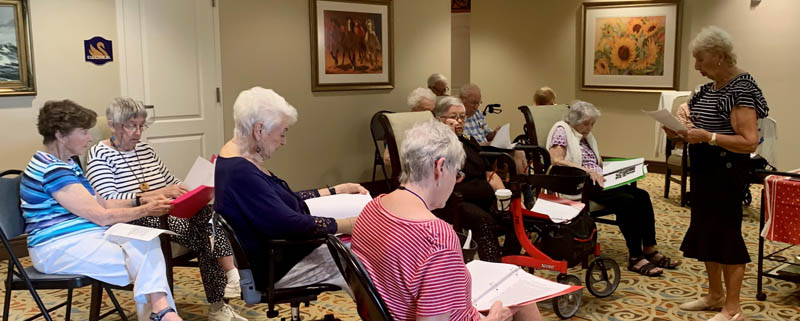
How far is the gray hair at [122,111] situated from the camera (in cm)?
363

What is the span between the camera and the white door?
5250 mm

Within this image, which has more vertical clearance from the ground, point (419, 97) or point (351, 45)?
point (351, 45)

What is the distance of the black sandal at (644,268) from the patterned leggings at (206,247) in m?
2.54

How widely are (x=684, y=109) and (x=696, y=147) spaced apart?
0.85 meters

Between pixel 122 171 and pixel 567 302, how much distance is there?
243 centimetres

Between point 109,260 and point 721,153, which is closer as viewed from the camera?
point 109,260

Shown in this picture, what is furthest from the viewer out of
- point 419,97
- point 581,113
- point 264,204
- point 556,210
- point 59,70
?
point 419,97

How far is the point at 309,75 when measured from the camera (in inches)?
253

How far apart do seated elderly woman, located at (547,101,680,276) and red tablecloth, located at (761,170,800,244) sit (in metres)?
0.93

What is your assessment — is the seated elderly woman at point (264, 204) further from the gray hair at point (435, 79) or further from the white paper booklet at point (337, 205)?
the gray hair at point (435, 79)

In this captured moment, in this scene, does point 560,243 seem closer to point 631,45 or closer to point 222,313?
point 222,313

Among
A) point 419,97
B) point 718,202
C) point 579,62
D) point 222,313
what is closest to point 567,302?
point 718,202

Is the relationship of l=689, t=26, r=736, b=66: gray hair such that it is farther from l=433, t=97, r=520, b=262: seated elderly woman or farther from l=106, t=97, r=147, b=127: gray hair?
l=106, t=97, r=147, b=127: gray hair

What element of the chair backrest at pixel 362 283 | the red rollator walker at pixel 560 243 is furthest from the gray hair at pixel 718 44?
the chair backrest at pixel 362 283
